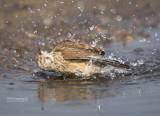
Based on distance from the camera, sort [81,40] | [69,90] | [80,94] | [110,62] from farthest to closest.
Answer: [81,40] → [110,62] → [69,90] → [80,94]

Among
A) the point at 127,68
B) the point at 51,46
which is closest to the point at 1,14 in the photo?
the point at 51,46

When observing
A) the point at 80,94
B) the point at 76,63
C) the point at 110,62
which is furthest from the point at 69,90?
the point at 110,62

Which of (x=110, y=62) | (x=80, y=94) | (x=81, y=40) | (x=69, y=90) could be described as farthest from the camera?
(x=81, y=40)

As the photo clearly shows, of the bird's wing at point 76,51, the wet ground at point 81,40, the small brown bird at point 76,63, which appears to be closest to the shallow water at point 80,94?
the wet ground at point 81,40

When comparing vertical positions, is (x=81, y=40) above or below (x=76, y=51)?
above

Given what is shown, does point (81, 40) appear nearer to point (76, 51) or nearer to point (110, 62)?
point (76, 51)

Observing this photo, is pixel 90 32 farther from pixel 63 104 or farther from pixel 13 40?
pixel 63 104
